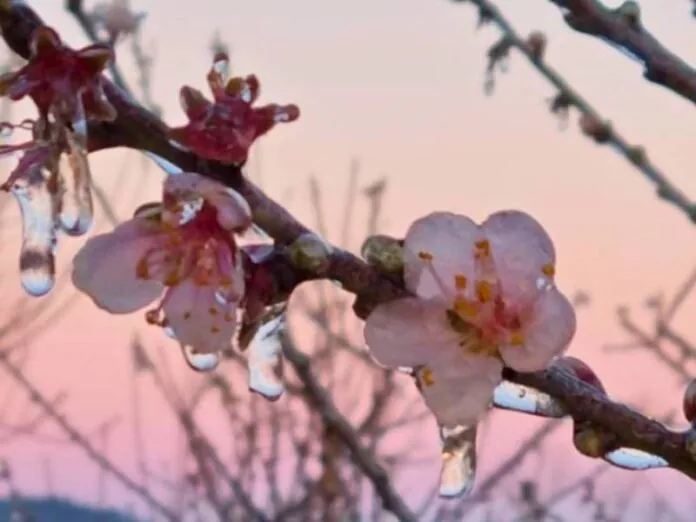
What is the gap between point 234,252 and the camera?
311 millimetres

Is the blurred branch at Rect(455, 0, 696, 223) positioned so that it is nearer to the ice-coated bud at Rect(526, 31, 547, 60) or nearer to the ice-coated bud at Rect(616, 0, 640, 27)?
the ice-coated bud at Rect(526, 31, 547, 60)

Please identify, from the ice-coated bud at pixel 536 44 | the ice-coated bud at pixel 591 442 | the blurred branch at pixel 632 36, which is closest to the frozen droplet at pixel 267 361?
the ice-coated bud at pixel 591 442

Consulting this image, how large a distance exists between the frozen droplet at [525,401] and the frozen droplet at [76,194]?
0.47 ft

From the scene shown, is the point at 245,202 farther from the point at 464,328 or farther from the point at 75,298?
the point at 75,298

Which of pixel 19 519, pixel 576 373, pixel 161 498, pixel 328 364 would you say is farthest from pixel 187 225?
pixel 19 519

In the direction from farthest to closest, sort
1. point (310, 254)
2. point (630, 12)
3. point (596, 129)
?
1. point (596, 129)
2. point (630, 12)
3. point (310, 254)

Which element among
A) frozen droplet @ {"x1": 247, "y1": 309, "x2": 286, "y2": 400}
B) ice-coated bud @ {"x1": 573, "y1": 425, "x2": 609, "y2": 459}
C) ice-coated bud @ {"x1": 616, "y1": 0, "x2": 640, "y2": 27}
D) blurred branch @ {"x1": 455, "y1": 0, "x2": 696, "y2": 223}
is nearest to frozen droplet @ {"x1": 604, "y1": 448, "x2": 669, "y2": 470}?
ice-coated bud @ {"x1": 573, "y1": 425, "x2": 609, "y2": 459}

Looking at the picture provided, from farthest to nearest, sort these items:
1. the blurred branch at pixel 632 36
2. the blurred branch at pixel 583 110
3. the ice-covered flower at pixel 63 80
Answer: the blurred branch at pixel 583 110 < the blurred branch at pixel 632 36 < the ice-covered flower at pixel 63 80

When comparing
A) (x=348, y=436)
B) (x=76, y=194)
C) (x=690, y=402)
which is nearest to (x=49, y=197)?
(x=76, y=194)

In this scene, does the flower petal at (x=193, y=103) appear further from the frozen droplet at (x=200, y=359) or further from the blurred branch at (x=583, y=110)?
the blurred branch at (x=583, y=110)

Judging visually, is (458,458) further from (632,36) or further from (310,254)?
(632,36)

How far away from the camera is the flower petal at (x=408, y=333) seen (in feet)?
1.01

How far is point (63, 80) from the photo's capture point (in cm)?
28

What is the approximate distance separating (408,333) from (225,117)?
9 centimetres
